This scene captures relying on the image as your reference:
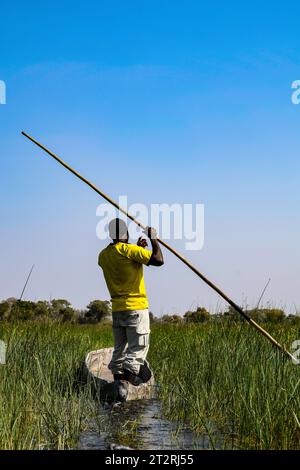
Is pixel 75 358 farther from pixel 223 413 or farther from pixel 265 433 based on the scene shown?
pixel 265 433

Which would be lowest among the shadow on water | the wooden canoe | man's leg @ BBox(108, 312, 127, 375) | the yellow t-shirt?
the shadow on water

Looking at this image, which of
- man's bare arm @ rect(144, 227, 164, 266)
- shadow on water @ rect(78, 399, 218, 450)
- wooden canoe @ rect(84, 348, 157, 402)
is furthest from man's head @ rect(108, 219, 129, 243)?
shadow on water @ rect(78, 399, 218, 450)

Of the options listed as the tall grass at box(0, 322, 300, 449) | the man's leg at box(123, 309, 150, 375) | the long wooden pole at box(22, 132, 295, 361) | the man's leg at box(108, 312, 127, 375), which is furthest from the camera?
the man's leg at box(108, 312, 127, 375)

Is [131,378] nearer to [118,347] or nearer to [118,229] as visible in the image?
[118,347]

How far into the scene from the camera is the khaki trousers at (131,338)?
28.9 ft

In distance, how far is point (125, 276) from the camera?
345 inches

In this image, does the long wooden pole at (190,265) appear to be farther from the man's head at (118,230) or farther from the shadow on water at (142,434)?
the shadow on water at (142,434)

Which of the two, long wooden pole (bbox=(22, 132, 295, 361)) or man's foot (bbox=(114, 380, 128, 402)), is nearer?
long wooden pole (bbox=(22, 132, 295, 361))

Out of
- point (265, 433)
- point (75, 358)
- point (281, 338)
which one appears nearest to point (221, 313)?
point (281, 338)

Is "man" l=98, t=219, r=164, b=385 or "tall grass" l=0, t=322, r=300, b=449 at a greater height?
"man" l=98, t=219, r=164, b=385

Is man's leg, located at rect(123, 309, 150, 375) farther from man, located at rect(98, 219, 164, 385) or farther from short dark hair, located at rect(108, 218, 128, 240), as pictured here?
short dark hair, located at rect(108, 218, 128, 240)

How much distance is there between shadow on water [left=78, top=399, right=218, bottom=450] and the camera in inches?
233

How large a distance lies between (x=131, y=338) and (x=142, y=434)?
243cm

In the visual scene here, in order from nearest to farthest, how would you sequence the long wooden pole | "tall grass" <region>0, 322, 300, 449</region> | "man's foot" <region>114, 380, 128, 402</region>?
"tall grass" <region>0, 322, 300, 449</region> → the long wooden pole → "man's foot" <region>114, 380, 128, 402</region>
